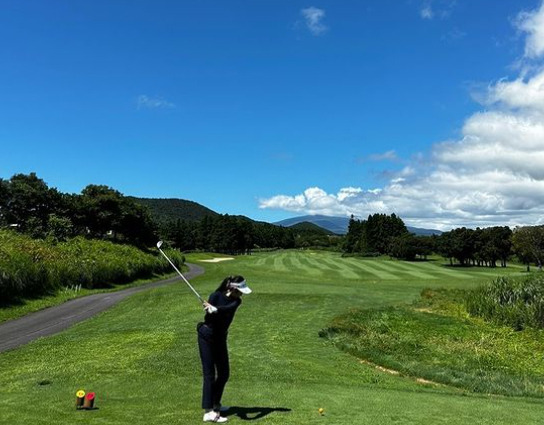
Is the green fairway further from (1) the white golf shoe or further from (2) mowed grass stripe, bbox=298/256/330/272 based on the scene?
(2) mowed grass stripe, bbox=298/256/330/272

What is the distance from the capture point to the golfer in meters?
8.05

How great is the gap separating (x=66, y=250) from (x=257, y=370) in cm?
3812

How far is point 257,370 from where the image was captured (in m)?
14.3

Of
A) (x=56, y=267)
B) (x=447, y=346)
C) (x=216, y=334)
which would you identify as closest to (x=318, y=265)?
(x=56, y=267)

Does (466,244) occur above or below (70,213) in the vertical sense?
below

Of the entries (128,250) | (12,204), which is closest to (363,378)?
(128,250)

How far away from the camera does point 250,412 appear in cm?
867

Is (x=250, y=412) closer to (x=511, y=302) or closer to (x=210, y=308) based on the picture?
(x=210, y=308)

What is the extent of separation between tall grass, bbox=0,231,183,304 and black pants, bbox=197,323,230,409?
26.4 m

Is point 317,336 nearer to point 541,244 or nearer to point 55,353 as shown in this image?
point 55,353

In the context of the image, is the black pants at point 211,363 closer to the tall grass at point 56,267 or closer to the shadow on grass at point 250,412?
the shadow on grass at point 250,412

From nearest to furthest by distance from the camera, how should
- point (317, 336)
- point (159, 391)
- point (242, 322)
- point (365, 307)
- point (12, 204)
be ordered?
point (159, 391), point (317, 336), point (242, 322), point (365, 307), point (12, 204)

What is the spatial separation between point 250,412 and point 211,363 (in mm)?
1238

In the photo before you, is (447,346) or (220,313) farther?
(447,346)
